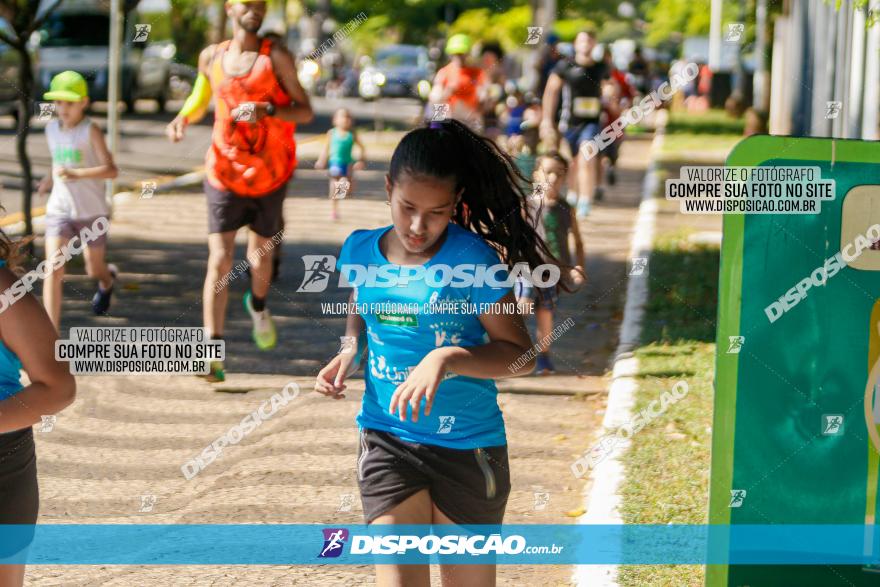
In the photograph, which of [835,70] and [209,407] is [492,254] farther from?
[835,70]

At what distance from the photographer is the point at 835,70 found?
11.4 metres

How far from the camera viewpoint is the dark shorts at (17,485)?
125 inches

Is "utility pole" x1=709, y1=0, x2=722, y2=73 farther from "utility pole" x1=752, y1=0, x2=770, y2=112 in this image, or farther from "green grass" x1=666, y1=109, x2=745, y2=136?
"utility pole" x1=752, y1=0, x2=770, y2=112

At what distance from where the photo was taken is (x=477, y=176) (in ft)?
12.1

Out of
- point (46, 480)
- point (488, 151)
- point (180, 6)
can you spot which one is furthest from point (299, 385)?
point (180, 6)

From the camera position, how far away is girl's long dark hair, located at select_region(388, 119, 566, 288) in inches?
139

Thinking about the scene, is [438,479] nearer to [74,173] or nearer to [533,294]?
[533,294]

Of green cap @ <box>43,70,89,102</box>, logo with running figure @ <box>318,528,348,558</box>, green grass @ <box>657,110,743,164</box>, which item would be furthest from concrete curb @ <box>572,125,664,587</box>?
green grass @ <box>657,110,743,164</box>

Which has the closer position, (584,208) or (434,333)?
(434,333)

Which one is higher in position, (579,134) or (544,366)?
(579,134)

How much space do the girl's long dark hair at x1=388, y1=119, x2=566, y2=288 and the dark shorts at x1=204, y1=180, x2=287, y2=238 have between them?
13.8 feet

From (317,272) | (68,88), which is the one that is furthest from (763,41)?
(68,88)

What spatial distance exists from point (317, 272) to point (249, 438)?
4428 mm

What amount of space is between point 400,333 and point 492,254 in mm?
308
